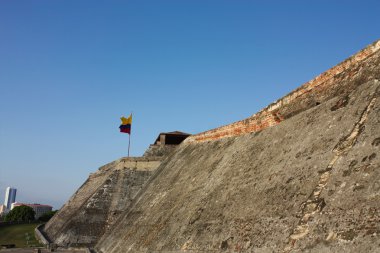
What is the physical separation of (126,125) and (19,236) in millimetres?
11532

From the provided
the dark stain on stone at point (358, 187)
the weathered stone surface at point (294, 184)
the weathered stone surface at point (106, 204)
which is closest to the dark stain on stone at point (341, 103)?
the weathered stone surface at point (294, 184)

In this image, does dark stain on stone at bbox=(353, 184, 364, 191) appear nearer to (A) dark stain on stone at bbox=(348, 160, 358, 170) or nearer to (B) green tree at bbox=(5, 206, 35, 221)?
(A) dark stain on stone at bbox=(348, 160, 358, 170)

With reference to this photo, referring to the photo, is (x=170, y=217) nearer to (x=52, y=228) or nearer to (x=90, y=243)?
(x=90, y=243)

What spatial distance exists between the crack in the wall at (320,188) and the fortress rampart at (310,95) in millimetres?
1816

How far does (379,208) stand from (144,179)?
20.1 m

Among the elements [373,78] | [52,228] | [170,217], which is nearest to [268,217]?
[373,78]

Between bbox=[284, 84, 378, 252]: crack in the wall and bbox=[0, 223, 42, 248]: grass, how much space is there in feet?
70.7

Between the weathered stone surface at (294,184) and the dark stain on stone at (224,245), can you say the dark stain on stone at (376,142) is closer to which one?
the weathered stone surface at (294,184)

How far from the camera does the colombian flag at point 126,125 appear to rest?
31.3 meters

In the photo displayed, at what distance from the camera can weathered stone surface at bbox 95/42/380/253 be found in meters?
5.88

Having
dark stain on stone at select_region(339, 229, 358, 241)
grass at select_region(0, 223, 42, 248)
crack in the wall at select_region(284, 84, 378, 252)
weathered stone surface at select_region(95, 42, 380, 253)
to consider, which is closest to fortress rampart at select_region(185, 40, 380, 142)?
weathered stone surface at select_region(95, 42, 380, 253)

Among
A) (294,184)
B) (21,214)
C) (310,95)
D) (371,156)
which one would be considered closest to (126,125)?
(310,95)

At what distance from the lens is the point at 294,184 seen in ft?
25.4

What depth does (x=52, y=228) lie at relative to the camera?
26.6 meters
